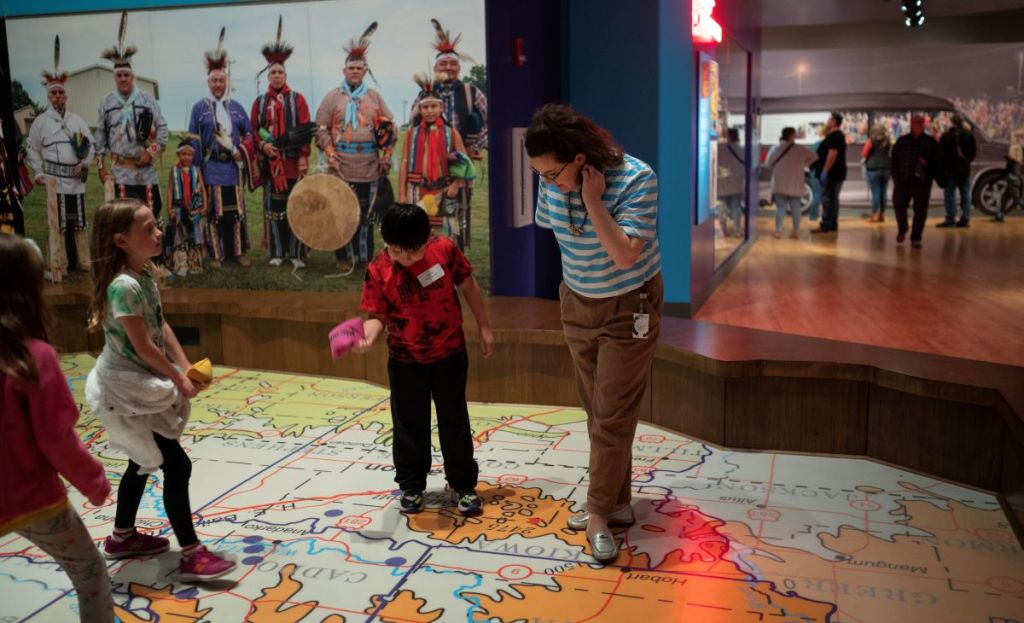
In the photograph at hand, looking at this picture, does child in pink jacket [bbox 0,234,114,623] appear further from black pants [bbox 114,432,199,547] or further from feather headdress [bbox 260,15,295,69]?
feather headdress [bbox 260,15,295,69]

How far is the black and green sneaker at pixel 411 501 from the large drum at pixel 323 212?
10.7 feet

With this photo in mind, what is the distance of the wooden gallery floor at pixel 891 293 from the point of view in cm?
501

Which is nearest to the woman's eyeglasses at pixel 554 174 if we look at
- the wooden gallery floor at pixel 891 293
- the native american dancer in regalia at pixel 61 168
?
the wooden gallery floor at pixel 891 293

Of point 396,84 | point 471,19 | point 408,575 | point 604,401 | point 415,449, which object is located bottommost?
point 408,575

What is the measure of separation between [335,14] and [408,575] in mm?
4474

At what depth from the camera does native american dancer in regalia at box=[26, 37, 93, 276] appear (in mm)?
6871

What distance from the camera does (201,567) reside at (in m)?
2.91

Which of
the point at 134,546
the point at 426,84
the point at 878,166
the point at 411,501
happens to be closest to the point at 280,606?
the point at 134,546

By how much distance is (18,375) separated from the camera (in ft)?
6.42

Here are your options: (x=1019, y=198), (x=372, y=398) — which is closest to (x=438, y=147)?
(x=372, y=398)

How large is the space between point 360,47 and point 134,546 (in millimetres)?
4078

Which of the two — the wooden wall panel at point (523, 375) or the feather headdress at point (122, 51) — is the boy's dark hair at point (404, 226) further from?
the feather headdress at point (122, 51)

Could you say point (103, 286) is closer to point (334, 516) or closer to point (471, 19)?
point (334, 516)

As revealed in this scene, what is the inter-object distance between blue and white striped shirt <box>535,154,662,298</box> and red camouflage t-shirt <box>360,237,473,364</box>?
47 cm
